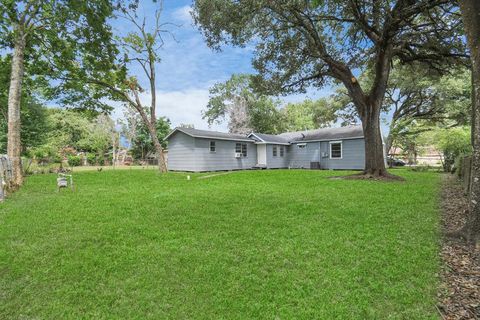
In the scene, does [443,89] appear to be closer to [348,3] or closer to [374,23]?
[374,23]

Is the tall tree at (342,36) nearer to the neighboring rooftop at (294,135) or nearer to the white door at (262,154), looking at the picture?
the neighboring rooftop at (294,135)

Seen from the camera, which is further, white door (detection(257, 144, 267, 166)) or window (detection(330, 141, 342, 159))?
white door (detection(257, 144, 267, 166))

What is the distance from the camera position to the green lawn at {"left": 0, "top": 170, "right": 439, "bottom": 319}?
239 cm

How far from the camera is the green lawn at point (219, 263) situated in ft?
7.84

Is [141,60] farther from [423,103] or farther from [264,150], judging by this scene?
[423,103]

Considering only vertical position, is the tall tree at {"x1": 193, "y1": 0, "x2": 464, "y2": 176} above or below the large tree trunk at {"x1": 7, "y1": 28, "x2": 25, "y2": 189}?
above

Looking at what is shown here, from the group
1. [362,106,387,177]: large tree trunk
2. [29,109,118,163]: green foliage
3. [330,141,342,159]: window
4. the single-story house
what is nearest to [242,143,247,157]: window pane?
the single-story house

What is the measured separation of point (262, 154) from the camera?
2122 cm

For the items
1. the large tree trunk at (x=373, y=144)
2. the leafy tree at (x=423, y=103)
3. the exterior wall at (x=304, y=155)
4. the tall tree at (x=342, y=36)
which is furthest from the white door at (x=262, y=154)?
the leafy tree at (x=423, y=103)

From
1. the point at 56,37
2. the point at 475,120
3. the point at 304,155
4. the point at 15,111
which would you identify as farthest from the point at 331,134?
the point at 15,111

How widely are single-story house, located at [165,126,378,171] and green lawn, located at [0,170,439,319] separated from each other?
12338 mm

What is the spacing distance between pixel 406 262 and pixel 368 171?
9.39 m

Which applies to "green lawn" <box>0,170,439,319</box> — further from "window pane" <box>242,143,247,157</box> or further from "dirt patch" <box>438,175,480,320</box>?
"window pane" <box>242,143,247,157</box>

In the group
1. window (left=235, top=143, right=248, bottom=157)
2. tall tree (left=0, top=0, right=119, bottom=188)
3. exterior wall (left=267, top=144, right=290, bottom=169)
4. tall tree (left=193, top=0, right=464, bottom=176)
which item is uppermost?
tall tree (left=193, top=0, right=464, bottom=176)
